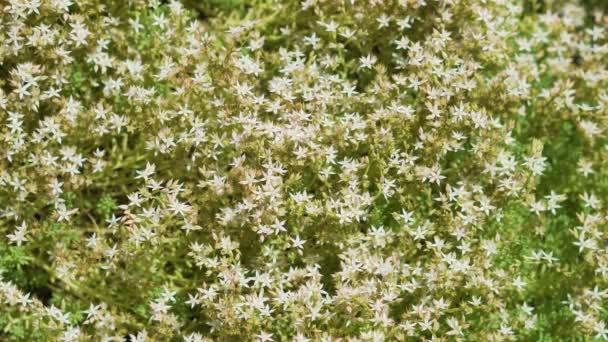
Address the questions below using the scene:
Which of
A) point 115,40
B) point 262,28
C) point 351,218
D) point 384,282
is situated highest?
point 262,28

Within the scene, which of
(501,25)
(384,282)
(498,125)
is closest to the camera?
(384,282)

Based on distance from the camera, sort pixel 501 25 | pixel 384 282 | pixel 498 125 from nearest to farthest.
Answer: pixel 384 282
pixel 498 125
pixel 501 25

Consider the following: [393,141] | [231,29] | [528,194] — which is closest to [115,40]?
[231,29]

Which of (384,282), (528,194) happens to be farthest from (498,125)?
(384,282)

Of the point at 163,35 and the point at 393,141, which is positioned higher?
the point at 163,35

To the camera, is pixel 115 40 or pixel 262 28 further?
pixel 262 28

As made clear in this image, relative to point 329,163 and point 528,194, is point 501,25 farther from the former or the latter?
point 329,163

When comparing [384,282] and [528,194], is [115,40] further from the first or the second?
[528,194]
